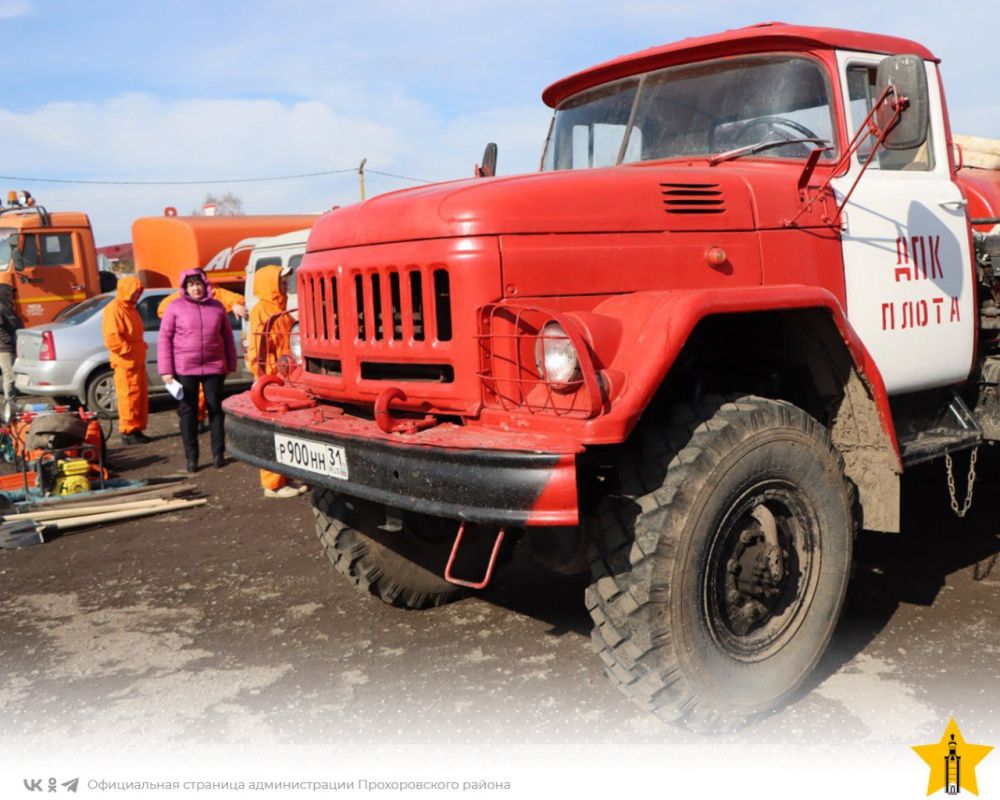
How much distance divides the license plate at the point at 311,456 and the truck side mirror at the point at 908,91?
7.50 ft

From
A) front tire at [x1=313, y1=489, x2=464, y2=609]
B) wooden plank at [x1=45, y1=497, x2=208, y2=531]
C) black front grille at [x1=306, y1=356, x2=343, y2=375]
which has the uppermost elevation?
black front grille at [x1=306, y1=356, x2=343, y2=375]

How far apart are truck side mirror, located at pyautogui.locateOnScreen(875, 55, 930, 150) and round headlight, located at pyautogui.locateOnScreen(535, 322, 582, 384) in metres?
1.54

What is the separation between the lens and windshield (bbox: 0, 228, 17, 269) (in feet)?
50.2

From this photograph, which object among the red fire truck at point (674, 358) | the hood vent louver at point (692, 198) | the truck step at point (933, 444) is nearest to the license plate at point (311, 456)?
the red fire truck at point (674, 358)

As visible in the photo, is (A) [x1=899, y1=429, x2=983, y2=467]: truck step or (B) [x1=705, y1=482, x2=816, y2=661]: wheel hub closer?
(B) [x1=705, y1=482, x2=816, y2=661]: wheel hub

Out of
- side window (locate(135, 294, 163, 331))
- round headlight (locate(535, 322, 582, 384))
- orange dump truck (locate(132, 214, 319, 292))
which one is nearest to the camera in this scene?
round headlight (locate(535, 322, 582, 384))

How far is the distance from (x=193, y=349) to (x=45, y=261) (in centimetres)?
877

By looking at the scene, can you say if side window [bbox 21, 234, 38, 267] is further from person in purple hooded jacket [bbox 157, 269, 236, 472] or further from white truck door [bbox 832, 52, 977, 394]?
white truck door [bbox 832, 52, 977, 394]

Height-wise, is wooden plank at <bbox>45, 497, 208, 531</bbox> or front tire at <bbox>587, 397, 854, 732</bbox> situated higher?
front tire at <bbox>587, 397, 854, 732</bbox>

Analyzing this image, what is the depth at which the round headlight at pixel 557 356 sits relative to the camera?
9.87ft

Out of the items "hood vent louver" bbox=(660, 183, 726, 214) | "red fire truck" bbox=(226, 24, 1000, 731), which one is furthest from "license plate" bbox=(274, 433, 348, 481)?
"hood vent louver" bbox=(660, 183, 726, 214)

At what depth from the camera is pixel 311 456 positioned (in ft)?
11.7

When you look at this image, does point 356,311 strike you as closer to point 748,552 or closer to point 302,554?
point 748,552

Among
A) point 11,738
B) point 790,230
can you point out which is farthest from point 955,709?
point 11,738
